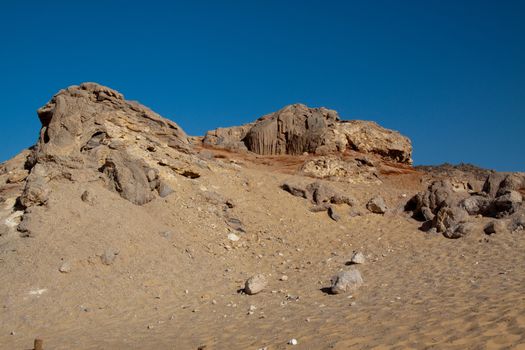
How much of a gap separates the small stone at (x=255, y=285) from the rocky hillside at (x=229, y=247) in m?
0.05

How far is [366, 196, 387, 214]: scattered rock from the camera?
15.2m

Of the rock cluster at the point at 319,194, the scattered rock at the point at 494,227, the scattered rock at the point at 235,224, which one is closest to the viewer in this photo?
the scattered rock at the point at 494,227

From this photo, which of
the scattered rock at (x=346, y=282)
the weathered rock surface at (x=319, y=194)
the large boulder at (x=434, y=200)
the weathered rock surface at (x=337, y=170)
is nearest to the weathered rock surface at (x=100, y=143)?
the weathered rock surface at (x=319, y=194)

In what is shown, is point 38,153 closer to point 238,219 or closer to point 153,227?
point 153,227

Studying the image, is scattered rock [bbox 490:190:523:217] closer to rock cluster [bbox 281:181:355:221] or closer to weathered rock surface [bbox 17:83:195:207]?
rock cluster [bbox 281:181:355:221]

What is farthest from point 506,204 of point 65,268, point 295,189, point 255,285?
point 65,268

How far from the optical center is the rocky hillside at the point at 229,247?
22.5ft

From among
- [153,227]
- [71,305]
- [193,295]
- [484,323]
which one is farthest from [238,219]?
[484,323]

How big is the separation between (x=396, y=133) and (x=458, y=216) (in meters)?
8.88

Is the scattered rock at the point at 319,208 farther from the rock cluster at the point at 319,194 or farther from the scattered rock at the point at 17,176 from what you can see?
the scattered rock at the point at 17,176

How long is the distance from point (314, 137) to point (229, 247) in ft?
30.7

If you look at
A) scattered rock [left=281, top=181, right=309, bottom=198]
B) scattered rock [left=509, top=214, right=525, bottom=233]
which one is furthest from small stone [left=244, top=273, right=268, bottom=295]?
scattered rock [left=509, top=214, right=525, bottom=233]

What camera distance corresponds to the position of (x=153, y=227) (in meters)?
11.7

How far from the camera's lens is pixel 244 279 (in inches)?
410
